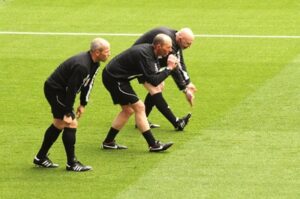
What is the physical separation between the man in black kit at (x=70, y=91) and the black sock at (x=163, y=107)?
2.22m

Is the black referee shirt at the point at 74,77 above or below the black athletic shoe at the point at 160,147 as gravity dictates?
above

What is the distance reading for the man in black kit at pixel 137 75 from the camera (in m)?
17.6

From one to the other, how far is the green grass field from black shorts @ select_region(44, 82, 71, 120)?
921 mm

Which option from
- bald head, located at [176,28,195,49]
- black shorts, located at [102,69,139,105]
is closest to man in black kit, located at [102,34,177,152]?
black shorts, located at [102,69,139,105]

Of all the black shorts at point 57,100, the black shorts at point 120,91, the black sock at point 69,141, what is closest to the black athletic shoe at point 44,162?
the black sock at point 69,141

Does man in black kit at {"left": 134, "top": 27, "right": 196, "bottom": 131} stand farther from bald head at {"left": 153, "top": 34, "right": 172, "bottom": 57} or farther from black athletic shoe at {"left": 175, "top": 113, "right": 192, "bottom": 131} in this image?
bald head at {"left": 153, "top": 34, "right": 172, "bottom": 57}

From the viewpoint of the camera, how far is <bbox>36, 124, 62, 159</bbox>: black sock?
17078 mm

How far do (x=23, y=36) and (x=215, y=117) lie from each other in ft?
30.1

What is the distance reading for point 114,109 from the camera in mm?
21234

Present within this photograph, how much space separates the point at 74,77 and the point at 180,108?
16.7ft

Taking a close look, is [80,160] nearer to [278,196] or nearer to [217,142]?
[217,142]

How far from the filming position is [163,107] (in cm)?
1914

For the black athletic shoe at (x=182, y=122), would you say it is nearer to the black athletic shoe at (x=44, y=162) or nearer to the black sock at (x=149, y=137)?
the black sock at (x=149, y=137)

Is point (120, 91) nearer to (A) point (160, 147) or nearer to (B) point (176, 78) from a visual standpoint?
(A) point (160, 147)
